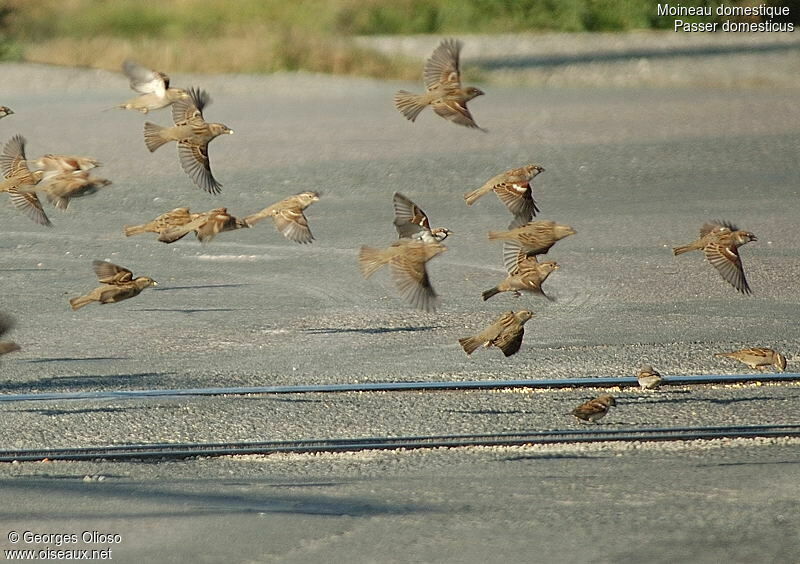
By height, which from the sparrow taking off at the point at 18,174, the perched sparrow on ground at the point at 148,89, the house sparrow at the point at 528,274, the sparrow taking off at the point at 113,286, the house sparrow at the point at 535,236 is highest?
the perched sparrow on ground at the point at 148,89

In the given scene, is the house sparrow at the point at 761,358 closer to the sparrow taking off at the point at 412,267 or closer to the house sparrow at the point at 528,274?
the house sparrow at the point at 528,274

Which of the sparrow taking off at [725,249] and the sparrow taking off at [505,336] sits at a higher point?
the sparrow taking off at [725,249]

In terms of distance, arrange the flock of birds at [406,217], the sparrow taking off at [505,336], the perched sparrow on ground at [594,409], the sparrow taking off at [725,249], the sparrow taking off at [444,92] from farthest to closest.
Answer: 1. the sparrow taking off at [444,92]
2. the sparrow taking off at [725,249]
3. the sparrow taking off at [505,336]
4. the flock of birds at [406,217]
5. the perched sparrow on ground at [594,409]

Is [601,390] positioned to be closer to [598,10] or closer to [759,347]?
[759,347]

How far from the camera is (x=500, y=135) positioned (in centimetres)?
1609

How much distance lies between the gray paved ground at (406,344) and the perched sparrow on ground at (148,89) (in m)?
1.32

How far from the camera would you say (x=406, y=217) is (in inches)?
275

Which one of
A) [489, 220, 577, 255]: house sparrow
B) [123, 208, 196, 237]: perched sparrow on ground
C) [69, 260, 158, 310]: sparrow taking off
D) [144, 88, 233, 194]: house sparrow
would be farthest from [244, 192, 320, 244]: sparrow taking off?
[489, 220, 577, 255]: house sparrow

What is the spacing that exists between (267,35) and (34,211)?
51.7 ft

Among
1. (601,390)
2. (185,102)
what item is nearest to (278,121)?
(185,102)

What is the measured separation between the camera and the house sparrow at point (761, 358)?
23.4 feet

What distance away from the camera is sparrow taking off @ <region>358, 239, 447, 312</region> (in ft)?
22.7

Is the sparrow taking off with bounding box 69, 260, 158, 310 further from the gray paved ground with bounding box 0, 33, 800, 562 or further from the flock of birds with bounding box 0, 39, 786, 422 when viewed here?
the gray paved ground with bounding box 0, 33, 800, 562

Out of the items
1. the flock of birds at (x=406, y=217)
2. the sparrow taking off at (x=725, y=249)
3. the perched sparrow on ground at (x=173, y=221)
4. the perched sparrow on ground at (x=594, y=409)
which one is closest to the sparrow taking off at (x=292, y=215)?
the flock of birds at (x=406, y=217)
